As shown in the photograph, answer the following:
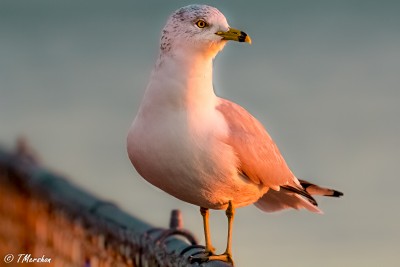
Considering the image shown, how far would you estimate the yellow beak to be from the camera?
678cm

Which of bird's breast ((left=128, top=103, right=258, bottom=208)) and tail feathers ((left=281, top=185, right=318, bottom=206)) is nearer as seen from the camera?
bird's breast ((left=128, top=103, right=258, bottom=208))

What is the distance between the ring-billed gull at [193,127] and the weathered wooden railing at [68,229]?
36 cm

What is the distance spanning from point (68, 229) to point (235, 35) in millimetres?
2479

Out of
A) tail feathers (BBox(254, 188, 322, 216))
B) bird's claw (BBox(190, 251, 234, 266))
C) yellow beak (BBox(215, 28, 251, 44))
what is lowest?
bird's claw (BBox(190, 251, 234, 266))

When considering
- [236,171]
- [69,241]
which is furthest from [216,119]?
[69,241]

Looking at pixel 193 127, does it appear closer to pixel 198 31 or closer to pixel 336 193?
pixel 198 31

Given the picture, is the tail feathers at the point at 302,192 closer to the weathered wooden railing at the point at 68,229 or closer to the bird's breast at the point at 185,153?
the bird's breast at the point at 185,153

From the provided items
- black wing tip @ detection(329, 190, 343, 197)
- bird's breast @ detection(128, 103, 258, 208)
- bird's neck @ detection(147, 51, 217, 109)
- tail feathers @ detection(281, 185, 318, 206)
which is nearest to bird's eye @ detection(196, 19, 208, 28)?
bird's neck @ detection(147, 51, 217, 109)

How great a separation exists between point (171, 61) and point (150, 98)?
286 mm

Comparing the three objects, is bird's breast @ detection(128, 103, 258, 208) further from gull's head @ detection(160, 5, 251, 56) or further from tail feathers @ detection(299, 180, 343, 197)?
tail feathers @ detection(299, 180, 343, 197)

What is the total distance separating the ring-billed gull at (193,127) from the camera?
6477mm

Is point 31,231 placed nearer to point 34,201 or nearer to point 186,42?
point 34,201

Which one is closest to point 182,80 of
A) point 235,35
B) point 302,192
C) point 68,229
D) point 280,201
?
point 235,35

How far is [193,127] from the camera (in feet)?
21.3
